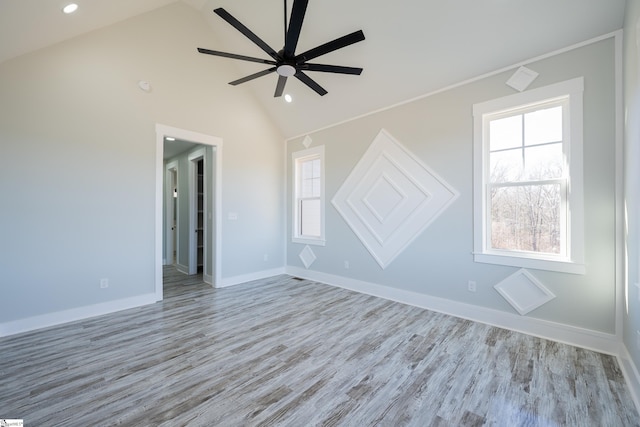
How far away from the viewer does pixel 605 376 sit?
1991 millimetres

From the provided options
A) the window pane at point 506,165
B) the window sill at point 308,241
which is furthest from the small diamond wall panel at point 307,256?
the window pane at point 506,165

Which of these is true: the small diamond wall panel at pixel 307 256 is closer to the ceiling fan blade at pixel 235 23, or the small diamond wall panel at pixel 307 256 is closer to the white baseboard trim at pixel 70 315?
the white baseboard trim at pixel 70 315

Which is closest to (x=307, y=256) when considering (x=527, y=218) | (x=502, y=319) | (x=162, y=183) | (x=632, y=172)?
(x=162, y=183)

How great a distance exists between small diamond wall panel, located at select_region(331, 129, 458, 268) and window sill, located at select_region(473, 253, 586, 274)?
0.75 metres

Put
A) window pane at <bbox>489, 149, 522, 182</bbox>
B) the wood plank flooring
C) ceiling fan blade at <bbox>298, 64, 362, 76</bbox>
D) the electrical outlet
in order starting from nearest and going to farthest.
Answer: the wood plank flooring
ceiling fan blade at <bbox>298, 64, 362, 76</bbox>
window pane at <bbox>489, 149, 522, 182</bbox>
the electrical outlet

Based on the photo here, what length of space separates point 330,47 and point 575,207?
2778 millimetres

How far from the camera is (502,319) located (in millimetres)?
2854

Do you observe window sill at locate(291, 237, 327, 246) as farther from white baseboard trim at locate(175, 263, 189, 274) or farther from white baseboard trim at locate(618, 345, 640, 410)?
white baseboard trim at locate(618, 345, 640, 410)

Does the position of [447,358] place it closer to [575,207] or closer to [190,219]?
[575,207]

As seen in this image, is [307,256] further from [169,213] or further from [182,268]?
[169,213]

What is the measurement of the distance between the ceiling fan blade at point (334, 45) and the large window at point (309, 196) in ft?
7.81

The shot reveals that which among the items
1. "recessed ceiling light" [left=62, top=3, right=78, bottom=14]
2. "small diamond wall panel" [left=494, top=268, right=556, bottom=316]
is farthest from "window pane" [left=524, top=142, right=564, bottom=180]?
"recessed ceiling light" [left=62, top=3, right=78, bottom=14]

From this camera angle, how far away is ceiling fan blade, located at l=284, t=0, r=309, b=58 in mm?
1907

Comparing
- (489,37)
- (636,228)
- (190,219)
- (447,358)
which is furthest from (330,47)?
(190,219)
